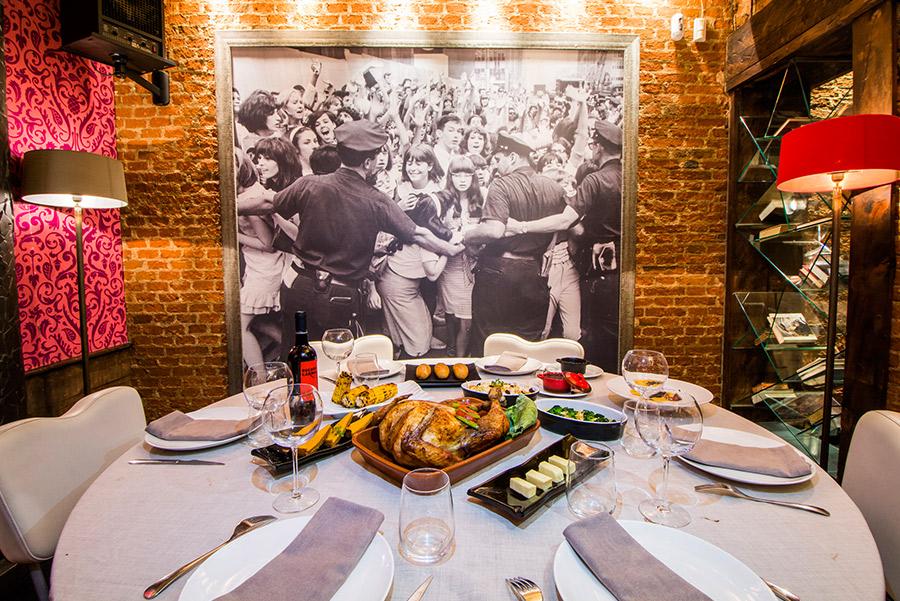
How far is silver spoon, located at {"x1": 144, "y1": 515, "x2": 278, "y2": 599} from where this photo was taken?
24.5 inches

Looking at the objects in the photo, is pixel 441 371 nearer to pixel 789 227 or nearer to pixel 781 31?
pixel 789 227

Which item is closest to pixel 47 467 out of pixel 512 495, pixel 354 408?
pixel 354 408

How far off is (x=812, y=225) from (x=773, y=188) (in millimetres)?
573

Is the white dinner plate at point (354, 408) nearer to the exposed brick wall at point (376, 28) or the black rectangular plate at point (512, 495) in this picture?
the black rectangular plate at point (512, 495)

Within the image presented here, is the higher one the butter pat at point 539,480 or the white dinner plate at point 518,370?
the butter pat at point 539,480

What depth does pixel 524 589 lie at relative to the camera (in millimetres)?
622

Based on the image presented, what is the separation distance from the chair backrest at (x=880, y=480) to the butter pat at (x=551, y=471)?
75cm

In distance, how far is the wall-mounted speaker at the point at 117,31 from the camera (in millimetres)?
2371

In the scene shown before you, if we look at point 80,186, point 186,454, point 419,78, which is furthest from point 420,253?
point 186,454

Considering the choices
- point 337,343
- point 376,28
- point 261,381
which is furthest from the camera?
point 376,28

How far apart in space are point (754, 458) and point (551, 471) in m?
0.52

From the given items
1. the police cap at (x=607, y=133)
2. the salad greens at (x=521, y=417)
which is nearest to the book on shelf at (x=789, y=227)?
the police cap at (x=607, y=133)

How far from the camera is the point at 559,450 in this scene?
101 centimetres

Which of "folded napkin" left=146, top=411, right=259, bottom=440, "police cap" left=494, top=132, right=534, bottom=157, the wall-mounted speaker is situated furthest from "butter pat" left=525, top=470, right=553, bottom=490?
the wall-mounted speaker
